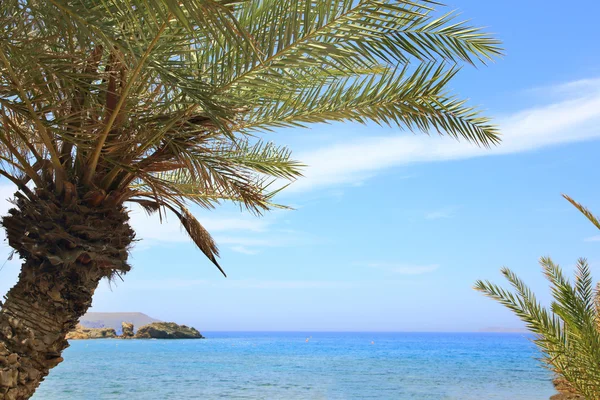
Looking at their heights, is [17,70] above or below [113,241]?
above

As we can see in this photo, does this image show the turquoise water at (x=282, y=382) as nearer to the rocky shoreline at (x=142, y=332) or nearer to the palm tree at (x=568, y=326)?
the palm tree at (x=568, y=326)

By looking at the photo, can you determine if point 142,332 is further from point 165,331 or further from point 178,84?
point 178,84

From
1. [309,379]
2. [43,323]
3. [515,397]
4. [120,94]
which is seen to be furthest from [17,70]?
[309,379]

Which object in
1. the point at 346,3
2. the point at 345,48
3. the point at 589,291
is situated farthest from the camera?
the point at 589,291

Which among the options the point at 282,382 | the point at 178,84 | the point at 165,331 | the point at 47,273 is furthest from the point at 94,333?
the point at 178,84

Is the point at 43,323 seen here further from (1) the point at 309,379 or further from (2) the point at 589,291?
(1) the point at 309,379

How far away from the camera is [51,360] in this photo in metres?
5.75

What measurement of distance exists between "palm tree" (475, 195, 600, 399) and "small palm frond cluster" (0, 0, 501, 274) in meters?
2.20

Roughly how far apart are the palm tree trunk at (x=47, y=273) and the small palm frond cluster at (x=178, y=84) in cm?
26

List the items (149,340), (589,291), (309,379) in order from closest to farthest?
(589,291)
(309,379)
(149,340)

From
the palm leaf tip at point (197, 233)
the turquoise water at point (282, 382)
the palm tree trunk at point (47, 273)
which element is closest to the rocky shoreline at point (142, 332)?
the turquoise water at point (282, 382)

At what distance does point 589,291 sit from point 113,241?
5.94 metres


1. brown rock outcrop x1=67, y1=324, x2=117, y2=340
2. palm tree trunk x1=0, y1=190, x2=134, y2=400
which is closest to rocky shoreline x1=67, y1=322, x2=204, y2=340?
brown rock outcrop x1=67, y1=324, x2=117, y2=340

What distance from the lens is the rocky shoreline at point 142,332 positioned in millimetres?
70062
